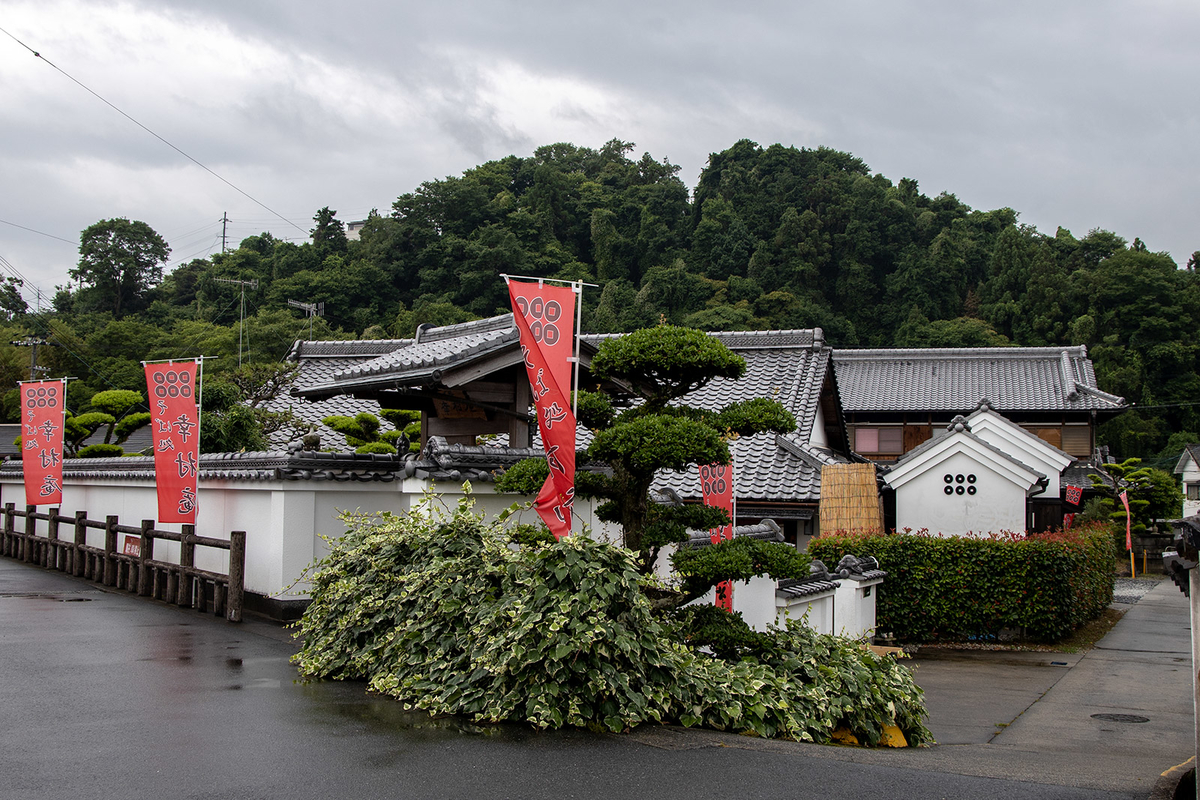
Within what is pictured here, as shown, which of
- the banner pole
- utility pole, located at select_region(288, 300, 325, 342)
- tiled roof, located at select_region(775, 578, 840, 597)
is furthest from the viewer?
utility pole, located at select_region(288, 300, 325, 342)

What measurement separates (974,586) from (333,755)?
1325cm

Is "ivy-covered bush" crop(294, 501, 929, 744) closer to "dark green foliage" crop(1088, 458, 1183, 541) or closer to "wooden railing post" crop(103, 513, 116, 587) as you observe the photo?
"wooden railing post" crop(103, 513, 116, 587)

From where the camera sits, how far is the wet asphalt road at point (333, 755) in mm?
5078

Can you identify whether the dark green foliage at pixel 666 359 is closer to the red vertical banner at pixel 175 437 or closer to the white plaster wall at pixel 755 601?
the white plaster wall at pixel 755 601

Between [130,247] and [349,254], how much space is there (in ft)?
65.6

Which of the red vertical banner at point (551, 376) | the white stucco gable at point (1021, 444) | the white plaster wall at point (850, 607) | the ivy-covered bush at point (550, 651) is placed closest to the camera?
the ivy-covered bush at point (550, 651)

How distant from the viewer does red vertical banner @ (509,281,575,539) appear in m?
7.30

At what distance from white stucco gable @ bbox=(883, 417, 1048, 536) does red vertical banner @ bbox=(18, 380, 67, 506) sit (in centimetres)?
1730

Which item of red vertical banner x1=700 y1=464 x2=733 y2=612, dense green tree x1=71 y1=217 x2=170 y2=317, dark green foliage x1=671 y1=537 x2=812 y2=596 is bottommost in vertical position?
dark green foliage x1=671 y1=537 x2=812 y2=596

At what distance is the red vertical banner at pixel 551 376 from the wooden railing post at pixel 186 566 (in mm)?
6519

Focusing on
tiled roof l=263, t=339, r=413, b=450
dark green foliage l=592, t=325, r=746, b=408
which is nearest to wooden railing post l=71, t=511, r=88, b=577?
tiled roof l=263, t=339, r=413, b=450

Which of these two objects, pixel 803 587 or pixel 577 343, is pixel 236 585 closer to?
pixel 577 343

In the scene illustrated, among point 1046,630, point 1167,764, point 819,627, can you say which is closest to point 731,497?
point 819,627

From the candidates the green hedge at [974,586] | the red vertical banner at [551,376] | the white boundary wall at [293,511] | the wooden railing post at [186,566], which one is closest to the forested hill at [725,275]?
the green hedge at [974,586]
